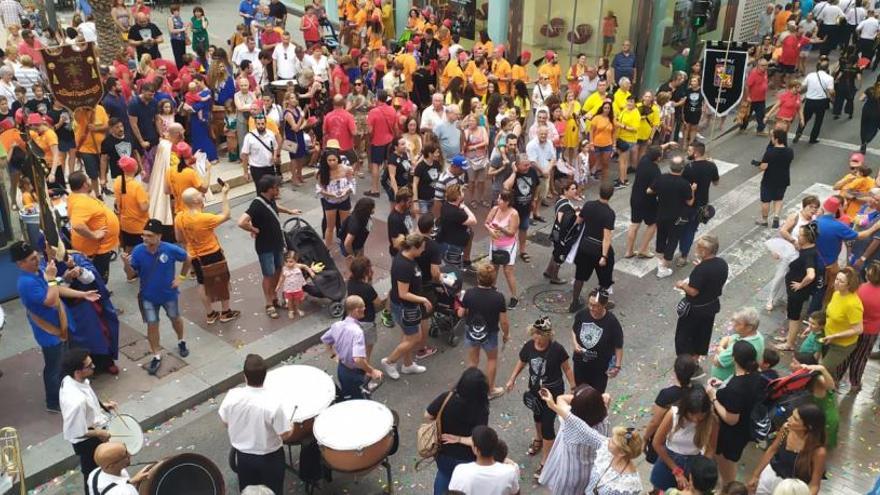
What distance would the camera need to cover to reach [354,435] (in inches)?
248

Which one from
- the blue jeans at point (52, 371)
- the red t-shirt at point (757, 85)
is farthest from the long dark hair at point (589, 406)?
the red t-shirt at point (757, 85)

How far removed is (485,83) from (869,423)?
31.8 ft

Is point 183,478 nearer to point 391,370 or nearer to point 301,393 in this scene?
point 301,393

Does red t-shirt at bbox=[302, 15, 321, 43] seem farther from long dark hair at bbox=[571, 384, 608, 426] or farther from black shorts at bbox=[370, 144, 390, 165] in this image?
long dark hair at bbox=[571, 384, 608, 426]

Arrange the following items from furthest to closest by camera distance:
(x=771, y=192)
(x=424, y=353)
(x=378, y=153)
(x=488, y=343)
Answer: (x=378, y=153) < (x=771, y=192) < (x=424, y=353) < (x=488, y=343)

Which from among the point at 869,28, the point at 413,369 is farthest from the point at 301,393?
the point at 869,28

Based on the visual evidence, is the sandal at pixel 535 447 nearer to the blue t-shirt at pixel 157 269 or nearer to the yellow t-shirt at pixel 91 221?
the blue t-shirt at pixel 157 269

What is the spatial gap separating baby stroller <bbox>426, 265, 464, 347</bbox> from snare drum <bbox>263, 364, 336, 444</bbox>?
8.07 feet

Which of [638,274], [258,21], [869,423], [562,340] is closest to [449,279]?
[562,340]

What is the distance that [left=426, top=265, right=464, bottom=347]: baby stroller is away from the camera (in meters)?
9.13

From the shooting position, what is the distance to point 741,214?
13391 mm

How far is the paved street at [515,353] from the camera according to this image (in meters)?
7.53

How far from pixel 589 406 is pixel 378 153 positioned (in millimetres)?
8182

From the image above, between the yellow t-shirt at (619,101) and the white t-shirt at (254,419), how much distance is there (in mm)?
9880
